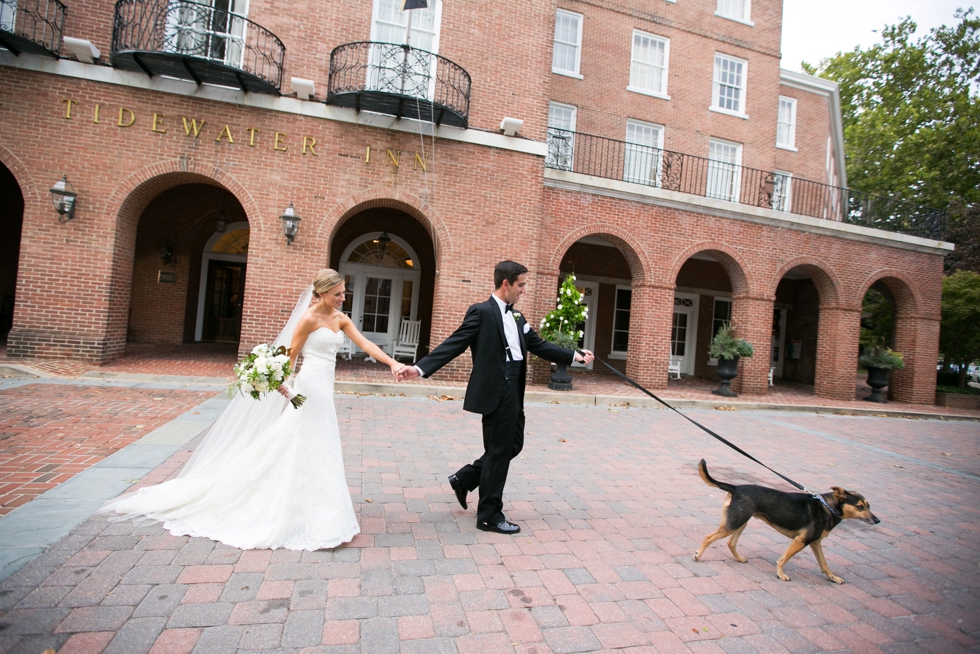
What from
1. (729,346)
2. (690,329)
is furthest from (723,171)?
(729,346)

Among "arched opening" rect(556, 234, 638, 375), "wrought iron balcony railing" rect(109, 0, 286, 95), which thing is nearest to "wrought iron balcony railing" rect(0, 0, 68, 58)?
"wrought iron balcony railing" rect(109, 0, 286, 95)

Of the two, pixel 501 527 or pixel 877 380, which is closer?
pixel 501 527

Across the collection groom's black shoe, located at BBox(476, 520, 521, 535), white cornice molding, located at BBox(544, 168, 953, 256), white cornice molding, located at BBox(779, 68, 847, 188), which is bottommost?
groom's black shoe, located at BBox(476, 520, 521, 535)

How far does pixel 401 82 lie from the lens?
10.7 m

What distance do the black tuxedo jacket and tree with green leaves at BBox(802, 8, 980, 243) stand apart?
83.3ft

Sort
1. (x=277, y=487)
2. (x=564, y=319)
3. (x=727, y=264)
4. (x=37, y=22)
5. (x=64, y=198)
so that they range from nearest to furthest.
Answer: (x=277, y=487), (x=64, y=198), (x=37, y=22), (x=564, y=319), (x=727, y=264)

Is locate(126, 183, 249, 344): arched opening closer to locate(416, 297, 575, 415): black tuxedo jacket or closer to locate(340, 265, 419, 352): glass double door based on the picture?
locate(340, 265, 419, 352): glass double door

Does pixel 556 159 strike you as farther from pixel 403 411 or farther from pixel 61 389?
pixel 61 389

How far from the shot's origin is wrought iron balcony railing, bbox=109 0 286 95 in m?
9.23

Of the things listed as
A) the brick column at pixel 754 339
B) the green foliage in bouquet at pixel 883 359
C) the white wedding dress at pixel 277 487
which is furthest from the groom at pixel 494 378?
the green foliage in bouquet at pixel 883 359

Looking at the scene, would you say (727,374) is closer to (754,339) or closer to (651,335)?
(754,339)

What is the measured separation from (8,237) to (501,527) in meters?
15.1

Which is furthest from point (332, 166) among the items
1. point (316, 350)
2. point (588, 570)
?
point (588, 570)

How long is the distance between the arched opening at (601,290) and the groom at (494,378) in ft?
42.8
